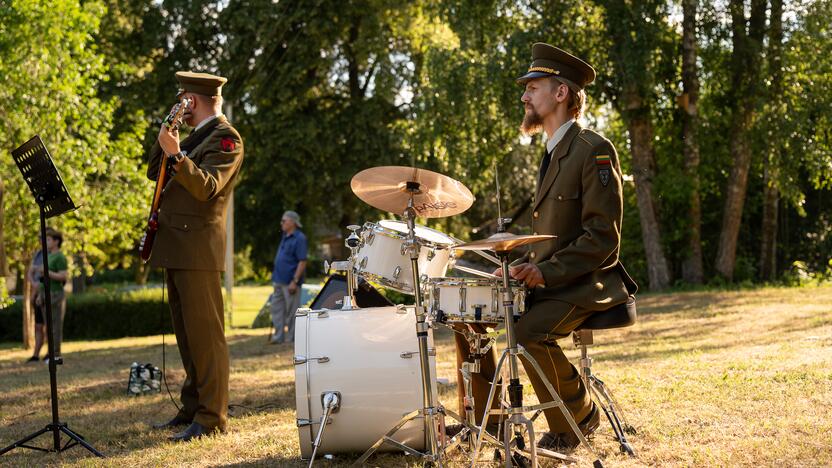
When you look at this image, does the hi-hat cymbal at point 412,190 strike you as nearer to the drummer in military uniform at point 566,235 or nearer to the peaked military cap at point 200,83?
the drummer in military uniform at point 566,235

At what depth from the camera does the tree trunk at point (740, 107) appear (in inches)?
754

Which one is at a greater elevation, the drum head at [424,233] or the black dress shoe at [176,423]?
the drum head at [424,233]

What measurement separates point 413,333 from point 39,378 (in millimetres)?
8276

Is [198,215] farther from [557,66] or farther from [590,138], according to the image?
[590,138]

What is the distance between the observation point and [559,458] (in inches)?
197

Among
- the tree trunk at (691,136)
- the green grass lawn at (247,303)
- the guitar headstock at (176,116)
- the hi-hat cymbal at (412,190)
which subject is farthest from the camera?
the green grass lawn at (247,303)

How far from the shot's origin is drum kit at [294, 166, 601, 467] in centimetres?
528

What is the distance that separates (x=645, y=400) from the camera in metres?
7.29

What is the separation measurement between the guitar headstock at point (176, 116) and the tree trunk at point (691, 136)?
47.4 feet

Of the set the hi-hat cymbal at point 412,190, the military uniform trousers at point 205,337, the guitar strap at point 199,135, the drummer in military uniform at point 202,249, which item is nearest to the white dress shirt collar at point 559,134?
the hi-hat cymbal at point 412,190

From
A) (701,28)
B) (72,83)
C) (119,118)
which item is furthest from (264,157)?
(701,28)

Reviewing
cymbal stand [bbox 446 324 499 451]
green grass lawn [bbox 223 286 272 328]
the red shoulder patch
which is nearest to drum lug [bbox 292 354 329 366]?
cymbal stand [bbox 446 324 499 451]

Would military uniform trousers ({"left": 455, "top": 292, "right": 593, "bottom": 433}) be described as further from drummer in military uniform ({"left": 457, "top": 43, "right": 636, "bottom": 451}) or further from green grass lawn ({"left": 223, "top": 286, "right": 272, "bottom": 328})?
green grass lawn ({"left": 223, "top": 286, "right": 272, "bottom": 328})

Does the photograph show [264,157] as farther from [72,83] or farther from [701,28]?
[701,28]
